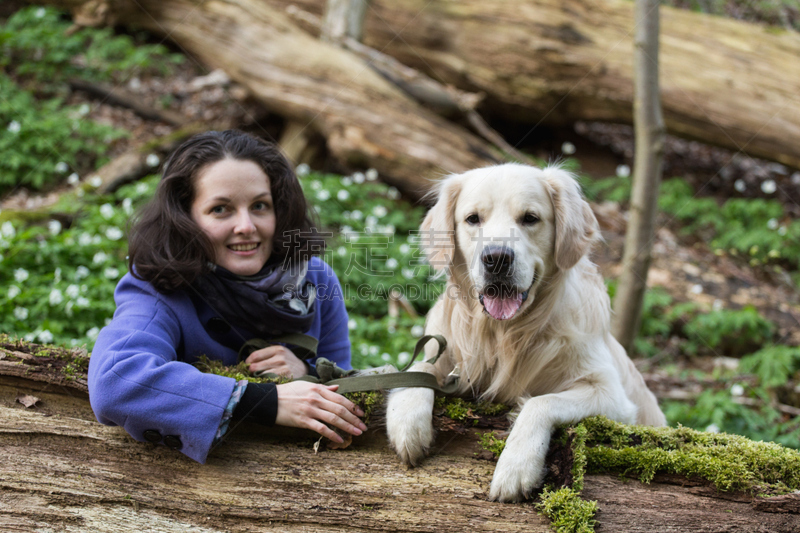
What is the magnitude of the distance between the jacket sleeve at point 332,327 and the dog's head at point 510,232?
76 centimetres

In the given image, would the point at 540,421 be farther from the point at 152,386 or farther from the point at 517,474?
the point at 152,386

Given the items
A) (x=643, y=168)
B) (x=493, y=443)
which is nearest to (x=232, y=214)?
(x=493, y=443)

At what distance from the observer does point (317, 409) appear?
2328mm

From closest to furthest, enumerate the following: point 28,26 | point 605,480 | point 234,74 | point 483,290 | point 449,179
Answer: point 605,480 < point 483,290 < point 449,179 < point 234,74 < point 28,26

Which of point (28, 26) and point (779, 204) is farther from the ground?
point (28, 26)

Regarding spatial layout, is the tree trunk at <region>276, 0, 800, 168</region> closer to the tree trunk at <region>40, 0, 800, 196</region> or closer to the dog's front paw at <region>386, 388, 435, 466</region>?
the tree trunk at <region>40, 0, 800, 196</region>

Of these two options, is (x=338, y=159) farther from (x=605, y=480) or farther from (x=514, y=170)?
(x=605, y=480)

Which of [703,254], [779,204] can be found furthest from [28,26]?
[779,204]

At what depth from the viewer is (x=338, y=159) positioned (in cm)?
777

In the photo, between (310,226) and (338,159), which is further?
(338,159)

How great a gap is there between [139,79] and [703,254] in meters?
9.07

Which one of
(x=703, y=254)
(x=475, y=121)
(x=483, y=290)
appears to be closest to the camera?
(x=483, y=290)

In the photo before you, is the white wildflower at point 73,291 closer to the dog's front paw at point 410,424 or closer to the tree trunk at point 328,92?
the dog's front paw at point 410,424

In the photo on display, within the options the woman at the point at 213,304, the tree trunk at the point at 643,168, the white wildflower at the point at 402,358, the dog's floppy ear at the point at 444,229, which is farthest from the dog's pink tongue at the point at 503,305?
the tree trunk at the point at 643,168
